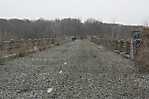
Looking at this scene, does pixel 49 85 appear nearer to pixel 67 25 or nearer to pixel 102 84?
pixel 102 84

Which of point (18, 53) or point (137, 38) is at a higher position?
point (137, 38)

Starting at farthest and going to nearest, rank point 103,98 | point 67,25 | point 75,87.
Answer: point 67,25, point 75,87, point 103,98

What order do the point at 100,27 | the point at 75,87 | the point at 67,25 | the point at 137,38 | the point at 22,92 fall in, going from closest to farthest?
the point at 22,92 → the point at 75,87 → the point at 137,38 → the point at 100,27 → the point at 67,25

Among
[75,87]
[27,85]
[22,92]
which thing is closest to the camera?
[22,92]

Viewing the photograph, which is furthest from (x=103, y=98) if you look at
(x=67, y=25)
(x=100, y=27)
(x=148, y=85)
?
(x=67, y=25)

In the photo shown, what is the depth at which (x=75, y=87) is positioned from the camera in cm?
608

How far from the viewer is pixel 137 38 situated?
48.2 ft

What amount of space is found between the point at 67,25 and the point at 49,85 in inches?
4764

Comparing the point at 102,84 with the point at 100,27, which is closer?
the point at 102,84

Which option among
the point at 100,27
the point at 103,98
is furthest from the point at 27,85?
the point at 100,27

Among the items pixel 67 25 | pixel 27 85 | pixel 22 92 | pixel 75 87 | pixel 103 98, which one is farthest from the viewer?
pixel 67 25

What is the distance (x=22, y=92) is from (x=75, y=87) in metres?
1.21

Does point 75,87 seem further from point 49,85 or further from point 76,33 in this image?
point 76,33

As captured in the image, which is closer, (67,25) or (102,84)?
(102,84)
